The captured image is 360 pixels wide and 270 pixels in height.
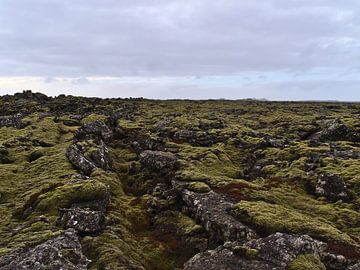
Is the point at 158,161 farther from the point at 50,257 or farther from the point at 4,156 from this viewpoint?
the point at 50,257

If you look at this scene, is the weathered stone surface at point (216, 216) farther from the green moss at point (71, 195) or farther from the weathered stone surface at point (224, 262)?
the green moss at point (71, 195)

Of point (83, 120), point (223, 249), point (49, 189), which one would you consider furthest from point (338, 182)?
point (83, 120)

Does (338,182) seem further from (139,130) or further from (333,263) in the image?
(139,130)

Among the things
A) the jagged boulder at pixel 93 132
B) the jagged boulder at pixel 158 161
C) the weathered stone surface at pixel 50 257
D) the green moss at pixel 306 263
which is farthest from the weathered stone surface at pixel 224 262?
the jagged boulder at pixel 93 132

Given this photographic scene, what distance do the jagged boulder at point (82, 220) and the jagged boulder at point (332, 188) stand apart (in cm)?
2065

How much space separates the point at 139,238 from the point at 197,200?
563cm

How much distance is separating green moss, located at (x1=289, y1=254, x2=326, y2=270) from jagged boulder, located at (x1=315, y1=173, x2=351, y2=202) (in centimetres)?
1424

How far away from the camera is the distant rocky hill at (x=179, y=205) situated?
74.5 ft

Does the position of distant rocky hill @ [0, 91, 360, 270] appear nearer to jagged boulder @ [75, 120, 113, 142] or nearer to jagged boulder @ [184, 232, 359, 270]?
jagged boulder @ [184, 232, 359, 270]

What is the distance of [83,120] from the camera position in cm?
8462

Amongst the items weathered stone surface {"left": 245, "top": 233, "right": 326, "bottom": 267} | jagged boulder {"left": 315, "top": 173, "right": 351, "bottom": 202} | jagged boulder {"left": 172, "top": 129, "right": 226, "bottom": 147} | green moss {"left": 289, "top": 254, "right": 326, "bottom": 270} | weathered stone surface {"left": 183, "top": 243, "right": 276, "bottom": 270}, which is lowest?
weathered stone surface {"left": 183, "top": 243, "right": 276, "bottom": 270}

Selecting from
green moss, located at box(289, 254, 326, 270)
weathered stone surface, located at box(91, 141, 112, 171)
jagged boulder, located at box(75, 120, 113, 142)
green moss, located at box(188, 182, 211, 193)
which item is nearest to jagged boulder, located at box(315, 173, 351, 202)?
green moss, located at box(188, 182, 211, 193)

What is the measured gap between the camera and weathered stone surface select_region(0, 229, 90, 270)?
67.0 feet

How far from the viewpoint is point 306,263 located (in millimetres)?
21500
